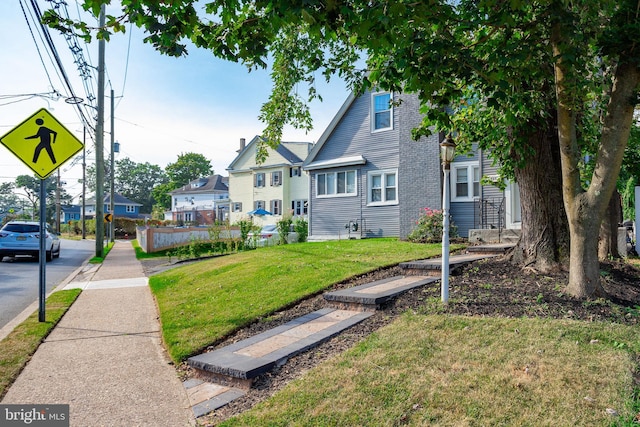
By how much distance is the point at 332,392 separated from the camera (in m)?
3.59

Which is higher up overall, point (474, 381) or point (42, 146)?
point (42, 146)

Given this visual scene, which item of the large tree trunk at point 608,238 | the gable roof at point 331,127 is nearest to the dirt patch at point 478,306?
the large tree trunk at point 608,238

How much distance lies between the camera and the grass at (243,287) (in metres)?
5.80

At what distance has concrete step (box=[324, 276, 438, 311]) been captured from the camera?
19.0 feet

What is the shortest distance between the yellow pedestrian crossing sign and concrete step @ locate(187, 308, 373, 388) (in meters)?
4.11

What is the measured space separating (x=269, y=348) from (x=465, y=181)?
1338 centimetres

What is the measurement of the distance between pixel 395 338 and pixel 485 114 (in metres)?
4.01

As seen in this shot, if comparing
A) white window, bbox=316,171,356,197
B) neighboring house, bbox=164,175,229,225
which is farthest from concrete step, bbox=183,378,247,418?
neighboring house, bbox=164,175,229,225

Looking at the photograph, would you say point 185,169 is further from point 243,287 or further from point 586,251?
point 586,251

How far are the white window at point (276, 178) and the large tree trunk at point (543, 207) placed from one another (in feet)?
95.1

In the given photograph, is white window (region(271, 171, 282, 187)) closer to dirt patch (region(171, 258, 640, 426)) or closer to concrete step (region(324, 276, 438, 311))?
dirt patch (region(171, 258, 640, 426))

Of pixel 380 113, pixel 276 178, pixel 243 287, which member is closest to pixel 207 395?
pixel 243 287

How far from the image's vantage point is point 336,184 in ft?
68.4

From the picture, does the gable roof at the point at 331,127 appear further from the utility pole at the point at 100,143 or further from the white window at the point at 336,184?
the utility pole at the point at 100,143
